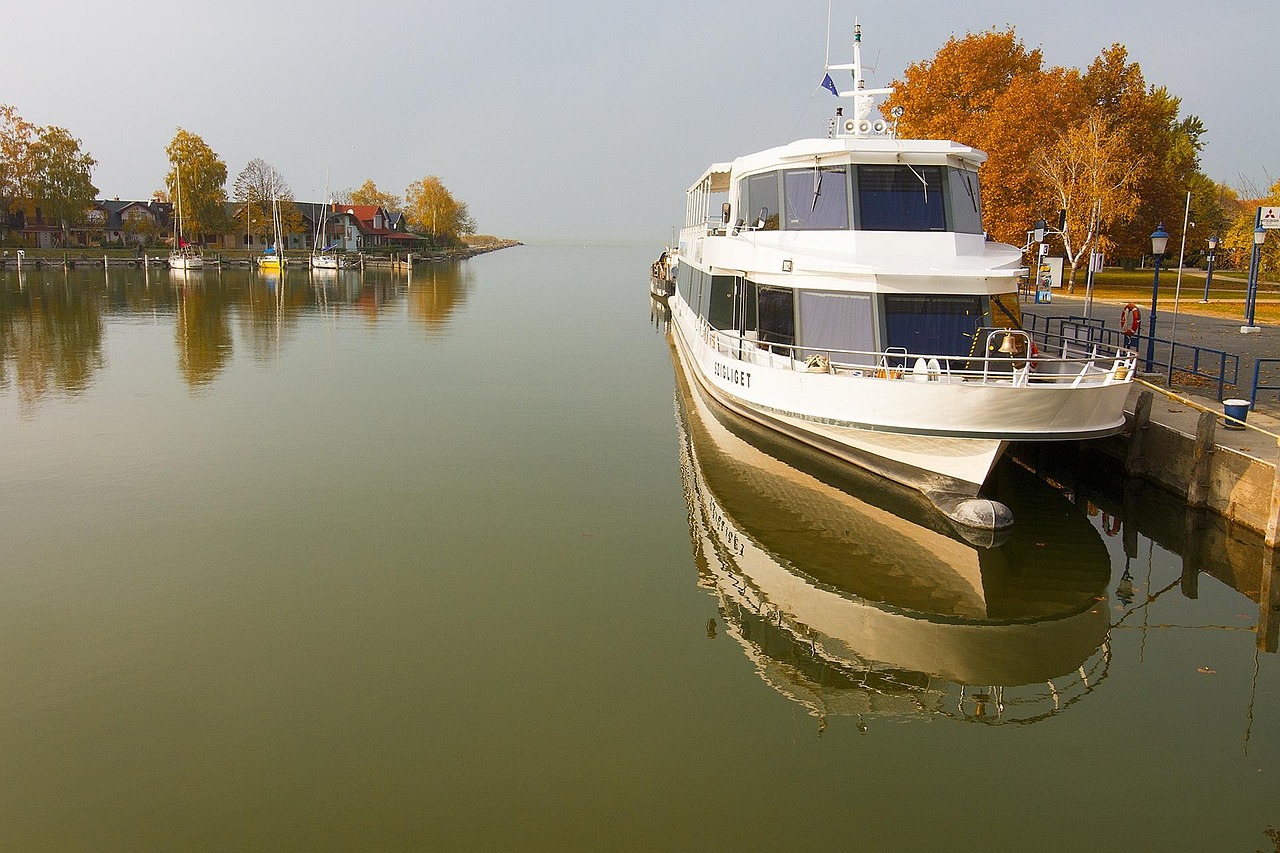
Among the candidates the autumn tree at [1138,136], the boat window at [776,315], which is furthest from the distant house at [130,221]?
the boat window at [776,315]

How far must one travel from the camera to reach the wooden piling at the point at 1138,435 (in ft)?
49.6

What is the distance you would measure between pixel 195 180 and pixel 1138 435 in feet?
304

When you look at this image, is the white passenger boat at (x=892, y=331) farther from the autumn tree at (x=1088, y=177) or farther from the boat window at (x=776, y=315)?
the autumn tree at (x=1088, y=177)

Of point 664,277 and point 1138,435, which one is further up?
point 664,277

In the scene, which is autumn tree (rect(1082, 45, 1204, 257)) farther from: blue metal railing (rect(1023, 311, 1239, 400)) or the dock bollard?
the dock bollard

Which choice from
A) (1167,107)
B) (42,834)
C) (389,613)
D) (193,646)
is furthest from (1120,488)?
(1167,107)

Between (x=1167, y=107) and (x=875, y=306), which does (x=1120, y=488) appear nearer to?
(x=875, y=306)

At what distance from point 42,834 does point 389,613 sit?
4.00m

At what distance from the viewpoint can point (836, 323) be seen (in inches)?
595

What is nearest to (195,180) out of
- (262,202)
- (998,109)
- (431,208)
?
(262,202)

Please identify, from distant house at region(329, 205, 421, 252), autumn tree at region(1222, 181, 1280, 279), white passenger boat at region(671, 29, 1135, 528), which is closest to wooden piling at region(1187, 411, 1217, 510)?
white passenger boat at region(671, 29, 1135, 528)

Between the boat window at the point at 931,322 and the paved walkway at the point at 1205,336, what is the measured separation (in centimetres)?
553

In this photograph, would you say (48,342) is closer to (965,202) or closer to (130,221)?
(965,202)

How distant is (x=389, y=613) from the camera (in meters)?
10.3
